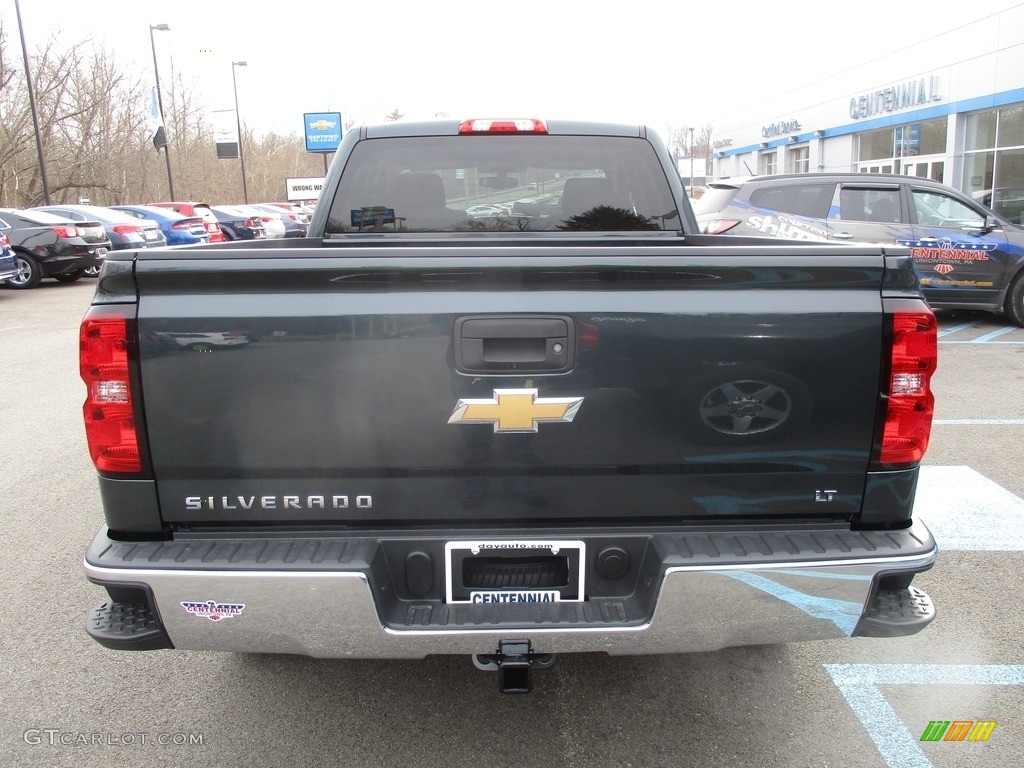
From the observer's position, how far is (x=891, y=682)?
2.96 metres

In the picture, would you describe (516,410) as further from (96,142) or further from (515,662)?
(96,142)

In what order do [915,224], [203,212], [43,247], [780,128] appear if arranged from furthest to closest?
[780,128], [203,212], [43,247], [915,224]

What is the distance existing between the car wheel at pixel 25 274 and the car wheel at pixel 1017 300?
17.5 m

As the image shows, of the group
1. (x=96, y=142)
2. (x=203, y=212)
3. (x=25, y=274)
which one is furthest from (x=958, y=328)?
(x=96, y=142)

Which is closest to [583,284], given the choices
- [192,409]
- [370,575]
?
[370,575]

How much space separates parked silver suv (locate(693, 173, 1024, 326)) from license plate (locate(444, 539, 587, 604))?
8.22m

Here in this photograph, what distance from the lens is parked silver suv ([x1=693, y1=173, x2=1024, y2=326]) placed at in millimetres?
9836

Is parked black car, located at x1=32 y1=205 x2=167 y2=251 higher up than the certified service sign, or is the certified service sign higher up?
the certified service sign

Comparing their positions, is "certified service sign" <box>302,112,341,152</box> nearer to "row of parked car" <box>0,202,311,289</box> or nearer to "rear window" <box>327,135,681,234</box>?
"row of parked car" <box>0,202,311,289</box>

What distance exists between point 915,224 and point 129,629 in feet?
33.4

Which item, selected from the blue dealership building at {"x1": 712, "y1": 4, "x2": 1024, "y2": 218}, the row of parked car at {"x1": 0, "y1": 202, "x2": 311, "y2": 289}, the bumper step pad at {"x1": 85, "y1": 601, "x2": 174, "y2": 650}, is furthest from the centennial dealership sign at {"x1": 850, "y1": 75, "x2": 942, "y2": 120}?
the bumper step pad at {"x1": 85, "y1": 601, "x2": 174, "y2": 650}

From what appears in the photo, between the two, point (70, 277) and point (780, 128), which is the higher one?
point (780, 128)

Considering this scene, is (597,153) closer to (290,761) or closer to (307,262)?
(307,262)

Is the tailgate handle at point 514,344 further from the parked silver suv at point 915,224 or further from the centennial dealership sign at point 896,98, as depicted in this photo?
the centennial dealership sign at point 896,98
